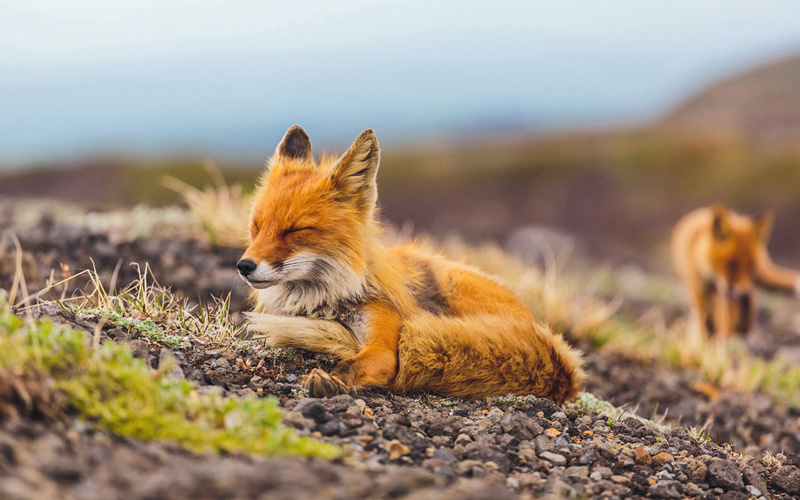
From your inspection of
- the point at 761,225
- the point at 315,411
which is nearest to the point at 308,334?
the point at 315,411

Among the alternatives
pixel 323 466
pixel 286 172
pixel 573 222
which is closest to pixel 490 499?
pixel 323 466

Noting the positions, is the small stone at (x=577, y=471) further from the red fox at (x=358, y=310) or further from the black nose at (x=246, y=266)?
the black nose at (x=246, y=266)

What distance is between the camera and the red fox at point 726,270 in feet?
30.1

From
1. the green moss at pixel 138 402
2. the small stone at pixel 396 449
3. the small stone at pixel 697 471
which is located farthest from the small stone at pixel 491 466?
the small stone at pixel 697 471

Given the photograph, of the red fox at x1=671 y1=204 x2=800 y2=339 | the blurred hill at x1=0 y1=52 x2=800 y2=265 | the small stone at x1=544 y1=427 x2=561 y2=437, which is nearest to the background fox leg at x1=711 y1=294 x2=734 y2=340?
the red fox at x1=671 y1=204 x2=800 y2=339

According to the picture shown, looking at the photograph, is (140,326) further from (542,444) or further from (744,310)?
(744,310)

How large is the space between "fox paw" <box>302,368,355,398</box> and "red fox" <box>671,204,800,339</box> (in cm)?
744

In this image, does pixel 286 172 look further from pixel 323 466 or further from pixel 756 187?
pixel 756 187

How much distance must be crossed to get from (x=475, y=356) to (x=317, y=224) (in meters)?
1.22

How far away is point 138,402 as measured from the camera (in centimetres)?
258

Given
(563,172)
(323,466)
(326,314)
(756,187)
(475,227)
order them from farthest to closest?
(563,172) < (756,187) < (475,227) < (326,314) < (323,466)

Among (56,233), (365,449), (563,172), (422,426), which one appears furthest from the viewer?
(563,172)

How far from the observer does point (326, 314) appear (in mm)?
4039

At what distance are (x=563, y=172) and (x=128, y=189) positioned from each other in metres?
18.8
